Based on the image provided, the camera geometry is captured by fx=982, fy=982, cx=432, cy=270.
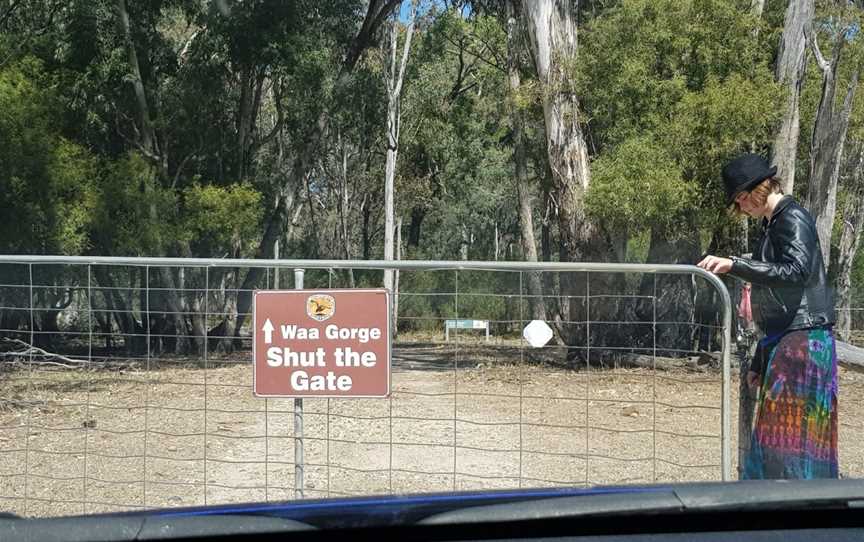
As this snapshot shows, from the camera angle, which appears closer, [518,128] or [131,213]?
[131,213]

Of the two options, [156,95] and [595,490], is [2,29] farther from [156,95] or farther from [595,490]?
[595,490]

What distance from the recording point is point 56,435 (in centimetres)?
886

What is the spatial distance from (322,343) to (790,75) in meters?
12.6

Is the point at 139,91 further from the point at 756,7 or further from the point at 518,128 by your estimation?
the point at 756,7

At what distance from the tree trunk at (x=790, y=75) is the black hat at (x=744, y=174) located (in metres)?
11.5

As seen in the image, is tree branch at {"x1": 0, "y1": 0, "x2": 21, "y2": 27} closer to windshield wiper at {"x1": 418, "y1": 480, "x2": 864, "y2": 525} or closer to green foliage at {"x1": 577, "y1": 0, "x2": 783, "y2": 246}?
green foliage at {"x1": 577, "y1": 0, "x2": 783, "y2": 246}

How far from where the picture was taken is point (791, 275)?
4.47m

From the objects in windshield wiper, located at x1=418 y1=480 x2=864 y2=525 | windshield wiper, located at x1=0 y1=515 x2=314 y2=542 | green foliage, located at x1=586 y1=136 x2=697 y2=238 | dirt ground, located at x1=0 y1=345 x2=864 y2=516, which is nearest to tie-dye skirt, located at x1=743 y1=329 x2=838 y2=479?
dirt ground, located at x1=0 y1=345 x2=864 y2=516

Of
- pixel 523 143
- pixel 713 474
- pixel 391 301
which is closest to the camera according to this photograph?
pixel 391 301

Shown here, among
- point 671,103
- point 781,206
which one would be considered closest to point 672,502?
point 781,206

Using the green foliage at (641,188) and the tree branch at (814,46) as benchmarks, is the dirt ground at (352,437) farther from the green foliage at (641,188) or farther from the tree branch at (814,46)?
the tree branch at (814,46)

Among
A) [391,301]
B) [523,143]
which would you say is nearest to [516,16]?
[523,143]

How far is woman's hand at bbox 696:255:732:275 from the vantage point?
4.61 metres

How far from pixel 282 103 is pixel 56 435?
55.6 ft
